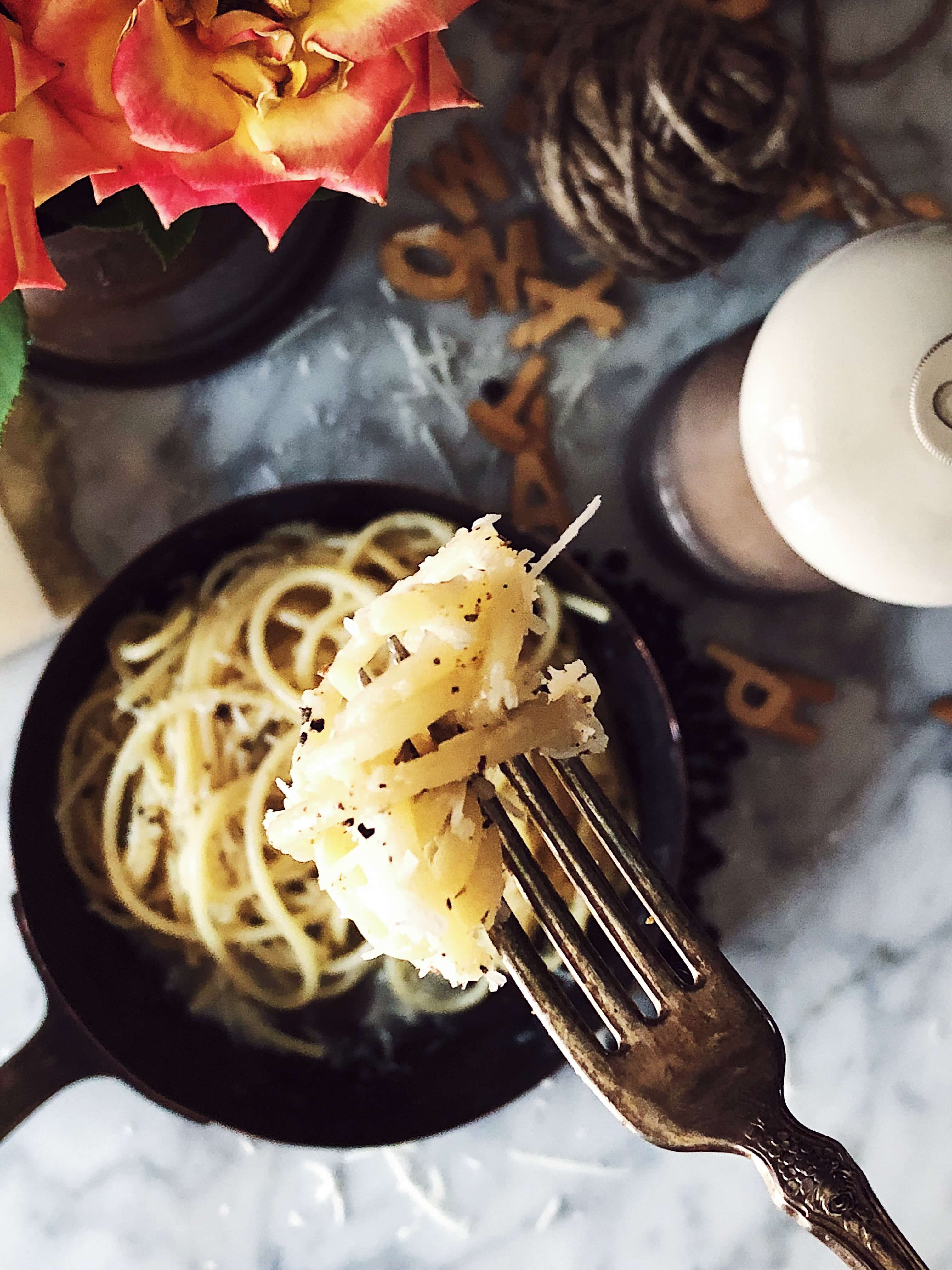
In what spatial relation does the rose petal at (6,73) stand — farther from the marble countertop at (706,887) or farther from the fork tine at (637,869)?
the marble countertop at (706,887)

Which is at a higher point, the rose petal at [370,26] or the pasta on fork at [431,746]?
the rose petal at [370,26]

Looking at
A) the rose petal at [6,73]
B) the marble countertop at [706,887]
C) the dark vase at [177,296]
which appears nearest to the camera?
the rose petal at [6,73]

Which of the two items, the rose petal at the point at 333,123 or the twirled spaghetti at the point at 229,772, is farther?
the twirled spaghetti at the point at 229,772

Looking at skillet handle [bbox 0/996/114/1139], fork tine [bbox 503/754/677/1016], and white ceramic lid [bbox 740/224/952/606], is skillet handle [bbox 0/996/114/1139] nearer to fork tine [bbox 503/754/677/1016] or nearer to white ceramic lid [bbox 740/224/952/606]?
fork tine [bbox 503/754/677/1016]

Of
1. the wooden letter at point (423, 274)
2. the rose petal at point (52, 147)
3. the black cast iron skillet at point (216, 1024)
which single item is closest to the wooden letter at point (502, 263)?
the wooden letter at point (423, 274)

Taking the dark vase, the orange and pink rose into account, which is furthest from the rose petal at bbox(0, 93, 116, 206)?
the dark vase

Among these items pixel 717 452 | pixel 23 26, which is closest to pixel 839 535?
pixel 717 452
